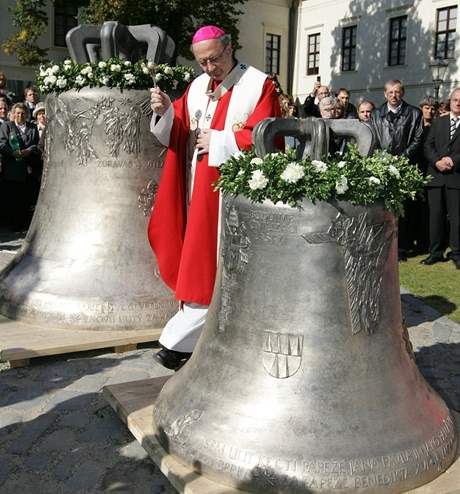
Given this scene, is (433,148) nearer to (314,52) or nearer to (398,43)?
(398,43)

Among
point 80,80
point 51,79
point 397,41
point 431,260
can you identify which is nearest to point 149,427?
point 80,80

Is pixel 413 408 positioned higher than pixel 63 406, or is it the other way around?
pixel 413 408

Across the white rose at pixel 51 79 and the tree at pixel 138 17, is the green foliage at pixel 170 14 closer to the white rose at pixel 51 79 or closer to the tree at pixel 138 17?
the tree at pixel 138 17

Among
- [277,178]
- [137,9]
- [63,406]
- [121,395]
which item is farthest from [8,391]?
[137,9]

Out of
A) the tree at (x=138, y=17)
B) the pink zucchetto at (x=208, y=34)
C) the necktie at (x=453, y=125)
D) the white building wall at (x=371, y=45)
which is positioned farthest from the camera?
the white building wall at (x=371, y=45)

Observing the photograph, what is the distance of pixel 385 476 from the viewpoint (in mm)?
2902

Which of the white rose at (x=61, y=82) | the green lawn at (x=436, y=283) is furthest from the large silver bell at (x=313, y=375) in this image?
the green lawn at (x=436, y=283)

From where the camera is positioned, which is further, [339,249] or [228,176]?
[228,176]

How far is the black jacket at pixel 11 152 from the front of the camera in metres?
Answer: 10.7

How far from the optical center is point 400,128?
9109 millimetres

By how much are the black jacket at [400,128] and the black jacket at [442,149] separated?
0.18 metres

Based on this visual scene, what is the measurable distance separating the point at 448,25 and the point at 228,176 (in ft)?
98.4

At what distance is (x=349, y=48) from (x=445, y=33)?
19.0 ft

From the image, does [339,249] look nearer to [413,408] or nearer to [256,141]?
[256,141]
